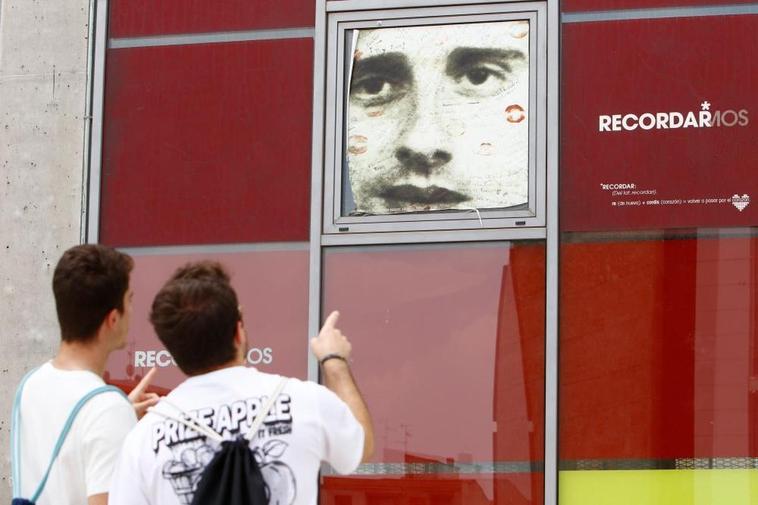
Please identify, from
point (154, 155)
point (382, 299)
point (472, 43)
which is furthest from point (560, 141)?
point (154, 155)

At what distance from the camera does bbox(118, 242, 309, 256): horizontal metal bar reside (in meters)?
6.94

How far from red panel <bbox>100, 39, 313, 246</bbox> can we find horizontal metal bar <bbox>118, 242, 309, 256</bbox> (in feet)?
0.10

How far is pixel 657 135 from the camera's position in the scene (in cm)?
662

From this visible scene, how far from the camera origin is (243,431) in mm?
3598

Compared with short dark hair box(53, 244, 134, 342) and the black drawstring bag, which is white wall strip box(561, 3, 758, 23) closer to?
short dark hair box(53, 244, 134, 342)

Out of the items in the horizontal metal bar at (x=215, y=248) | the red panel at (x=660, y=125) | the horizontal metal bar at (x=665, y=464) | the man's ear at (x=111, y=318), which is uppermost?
the red panel at (x=660, y=125)

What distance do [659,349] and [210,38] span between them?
9.12 feet

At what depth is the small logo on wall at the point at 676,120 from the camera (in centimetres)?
655

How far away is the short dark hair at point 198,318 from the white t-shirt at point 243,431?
0.21 ft

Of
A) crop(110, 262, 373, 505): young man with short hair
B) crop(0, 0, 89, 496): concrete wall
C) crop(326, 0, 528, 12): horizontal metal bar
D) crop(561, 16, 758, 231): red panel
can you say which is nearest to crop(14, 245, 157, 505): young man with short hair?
crop(110, 262, 373, 505): young man with short hair

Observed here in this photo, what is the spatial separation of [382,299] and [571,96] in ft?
4.40

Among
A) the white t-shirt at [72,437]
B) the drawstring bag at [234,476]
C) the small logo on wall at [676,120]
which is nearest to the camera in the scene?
the drawstring bag at [234,476]

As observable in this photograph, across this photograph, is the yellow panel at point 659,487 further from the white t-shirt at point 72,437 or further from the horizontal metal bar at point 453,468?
the white t-shirt at point 72,437

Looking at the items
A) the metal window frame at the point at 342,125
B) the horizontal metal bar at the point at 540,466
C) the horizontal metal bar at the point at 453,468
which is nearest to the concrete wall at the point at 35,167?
the metal window frame at the point at 342,125
